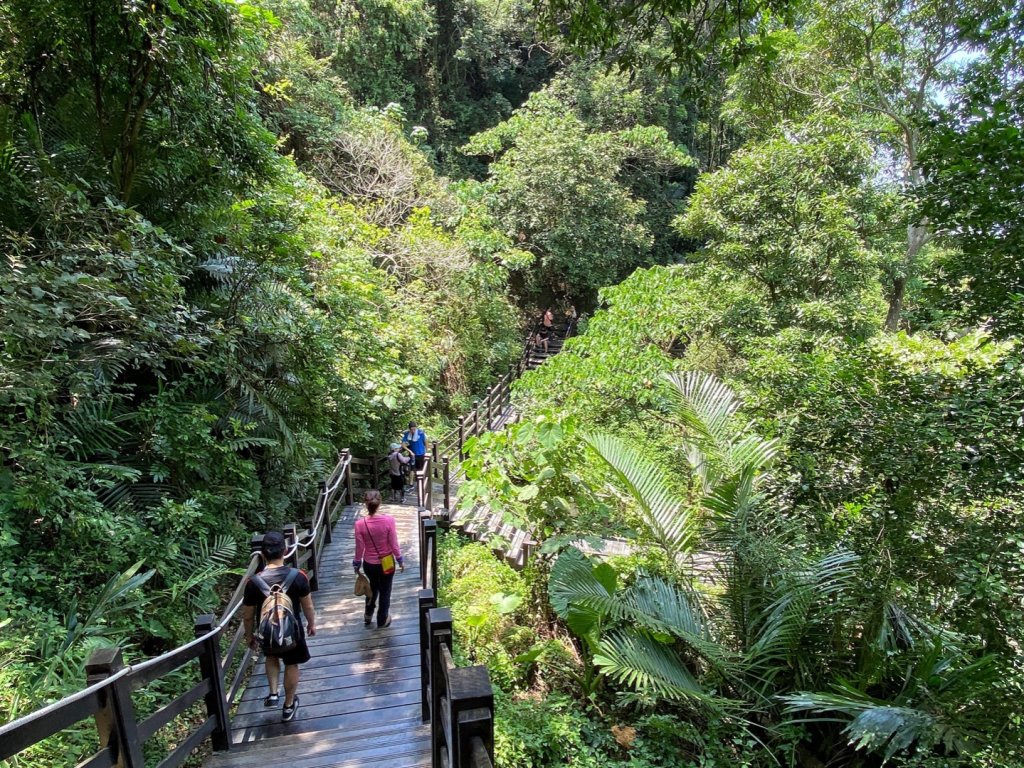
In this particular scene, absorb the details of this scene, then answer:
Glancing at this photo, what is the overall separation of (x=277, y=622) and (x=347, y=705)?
3.02ft

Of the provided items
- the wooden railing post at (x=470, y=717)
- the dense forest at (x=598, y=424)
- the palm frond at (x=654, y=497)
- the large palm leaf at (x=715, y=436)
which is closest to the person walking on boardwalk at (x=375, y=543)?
the dense forest at (x=598, y=424)

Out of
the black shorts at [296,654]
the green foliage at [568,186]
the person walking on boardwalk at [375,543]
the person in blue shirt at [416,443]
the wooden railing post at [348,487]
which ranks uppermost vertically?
the green foliage at [568,186]

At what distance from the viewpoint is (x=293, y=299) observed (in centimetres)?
609

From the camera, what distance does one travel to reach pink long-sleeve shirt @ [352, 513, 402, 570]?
4.43m

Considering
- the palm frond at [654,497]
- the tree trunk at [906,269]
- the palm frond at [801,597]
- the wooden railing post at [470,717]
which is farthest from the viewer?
the tree trunk at [906,269]

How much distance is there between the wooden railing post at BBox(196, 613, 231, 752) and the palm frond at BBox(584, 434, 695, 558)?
3.20 metres

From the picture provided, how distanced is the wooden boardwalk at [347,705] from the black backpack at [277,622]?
0.58 metres

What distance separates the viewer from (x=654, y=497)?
4.96 meters

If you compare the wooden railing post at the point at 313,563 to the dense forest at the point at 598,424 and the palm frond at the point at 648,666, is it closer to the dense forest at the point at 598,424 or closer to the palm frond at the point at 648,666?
the dense forest at the point at 598,424

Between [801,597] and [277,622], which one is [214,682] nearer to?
[277,622]

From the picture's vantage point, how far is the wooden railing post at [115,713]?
2213 mm

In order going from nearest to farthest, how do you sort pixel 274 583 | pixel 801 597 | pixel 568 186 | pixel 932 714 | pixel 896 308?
pixel 932 714
pixel 274 583
pixel 801 597
pixel 896 308
pixel 568 186

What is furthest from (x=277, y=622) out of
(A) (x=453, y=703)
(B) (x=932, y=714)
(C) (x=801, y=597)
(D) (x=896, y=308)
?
(D) (x=896, y=308)

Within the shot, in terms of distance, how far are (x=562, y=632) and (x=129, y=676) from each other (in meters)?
4.24
